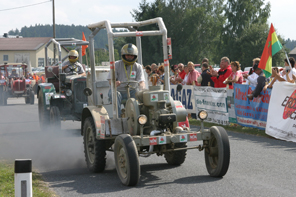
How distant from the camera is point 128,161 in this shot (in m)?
6.11

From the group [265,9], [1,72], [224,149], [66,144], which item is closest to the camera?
[224,149]

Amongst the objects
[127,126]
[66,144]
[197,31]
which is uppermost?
[197,31]

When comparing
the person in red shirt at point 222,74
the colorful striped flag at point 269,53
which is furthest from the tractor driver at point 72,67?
the colorful striped flag at point 269,53

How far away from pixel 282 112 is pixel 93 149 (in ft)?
17.2

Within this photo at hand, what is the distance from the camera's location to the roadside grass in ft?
20.2

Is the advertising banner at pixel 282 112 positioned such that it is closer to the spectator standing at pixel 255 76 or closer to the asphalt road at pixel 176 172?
the asphalt road at pixel 176 172

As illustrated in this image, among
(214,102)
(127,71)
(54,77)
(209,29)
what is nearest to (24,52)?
(209,29)

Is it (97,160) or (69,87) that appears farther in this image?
(69,87)

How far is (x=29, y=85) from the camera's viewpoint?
87.9 ft

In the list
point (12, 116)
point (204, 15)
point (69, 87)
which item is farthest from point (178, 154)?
point (204, 15)

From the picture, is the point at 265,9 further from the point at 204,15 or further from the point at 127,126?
the point at 127,126

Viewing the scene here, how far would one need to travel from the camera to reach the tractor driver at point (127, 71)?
7.36m

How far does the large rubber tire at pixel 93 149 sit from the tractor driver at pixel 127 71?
575mm

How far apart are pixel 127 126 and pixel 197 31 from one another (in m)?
62.5
